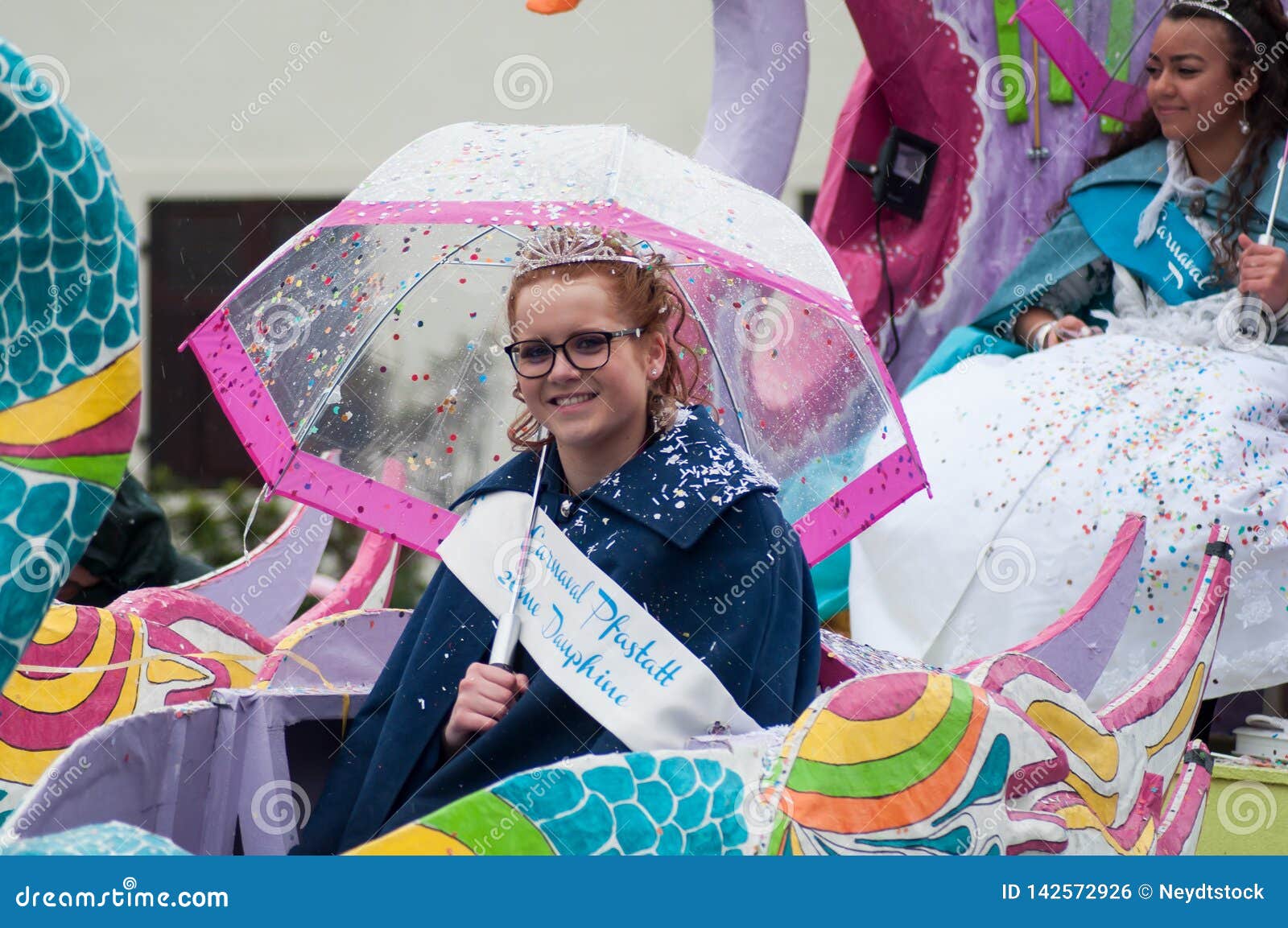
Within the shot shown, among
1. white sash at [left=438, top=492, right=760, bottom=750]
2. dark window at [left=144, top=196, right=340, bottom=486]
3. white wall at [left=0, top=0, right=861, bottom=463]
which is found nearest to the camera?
white sash at [left=438, top=492, right=760, bottom=750]

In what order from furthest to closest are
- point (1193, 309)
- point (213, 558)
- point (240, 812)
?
1. point (213, 558)
2. point (1193, 309)
3. point (240, 812)

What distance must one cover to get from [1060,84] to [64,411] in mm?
3265

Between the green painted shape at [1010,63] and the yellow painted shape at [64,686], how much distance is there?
8.86 feet

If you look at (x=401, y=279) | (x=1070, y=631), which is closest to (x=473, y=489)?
(x=401, y=279)

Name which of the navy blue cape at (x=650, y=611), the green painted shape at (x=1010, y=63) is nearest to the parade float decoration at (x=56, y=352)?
the navy blue cape at (x=650, y=611)

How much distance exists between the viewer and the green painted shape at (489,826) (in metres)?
1.54

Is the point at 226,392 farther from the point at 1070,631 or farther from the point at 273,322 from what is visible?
the point at 1070,631

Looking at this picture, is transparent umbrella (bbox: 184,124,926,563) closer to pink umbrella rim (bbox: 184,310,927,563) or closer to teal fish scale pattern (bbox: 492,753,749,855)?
pink umbrella rim (bbox: 184,310,927,563)

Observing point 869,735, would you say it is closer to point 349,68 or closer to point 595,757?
point 595,757

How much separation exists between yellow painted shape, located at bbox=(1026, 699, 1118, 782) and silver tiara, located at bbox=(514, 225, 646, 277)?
874 millimetres

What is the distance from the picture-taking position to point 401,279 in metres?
2.77

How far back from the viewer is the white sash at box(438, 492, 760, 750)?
82.7 inches

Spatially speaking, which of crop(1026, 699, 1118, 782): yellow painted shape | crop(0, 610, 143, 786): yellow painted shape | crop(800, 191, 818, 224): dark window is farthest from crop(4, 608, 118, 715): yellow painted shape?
crop(800, 191, 818, 224): dark window
